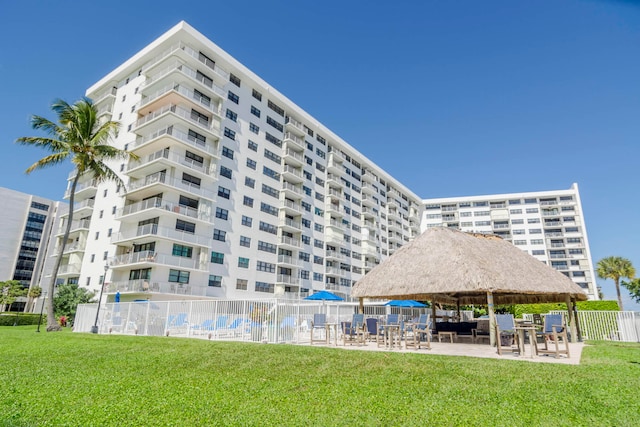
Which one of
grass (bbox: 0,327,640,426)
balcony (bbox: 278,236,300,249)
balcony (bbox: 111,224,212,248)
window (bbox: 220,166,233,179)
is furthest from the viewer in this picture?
balcony (bbox: 278,236,300,249)

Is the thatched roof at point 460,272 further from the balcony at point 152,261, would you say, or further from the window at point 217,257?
the window at point 217,257

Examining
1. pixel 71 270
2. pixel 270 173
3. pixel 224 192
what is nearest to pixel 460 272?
pixel 224 192

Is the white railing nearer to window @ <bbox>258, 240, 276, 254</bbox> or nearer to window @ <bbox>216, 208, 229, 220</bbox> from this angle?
window @ <bbox>216, 208, 229, 220</bbox>

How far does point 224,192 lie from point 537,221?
222ft

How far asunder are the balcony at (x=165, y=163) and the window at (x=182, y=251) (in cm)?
705

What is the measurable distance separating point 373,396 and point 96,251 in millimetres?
38110

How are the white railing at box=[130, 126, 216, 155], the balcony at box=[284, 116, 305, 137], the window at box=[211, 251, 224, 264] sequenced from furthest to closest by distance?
the balcony at box=[284, 116, 305, 137] < the window at box=[211, 251, 224, 264] < the white railing at box=[130, 126, 216, 155]

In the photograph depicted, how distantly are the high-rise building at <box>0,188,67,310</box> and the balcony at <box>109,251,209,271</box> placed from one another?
51.6 m

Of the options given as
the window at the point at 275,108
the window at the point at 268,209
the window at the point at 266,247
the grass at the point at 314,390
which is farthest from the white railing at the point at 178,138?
the grass at the point at 314,390

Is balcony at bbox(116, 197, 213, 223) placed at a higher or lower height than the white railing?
lower

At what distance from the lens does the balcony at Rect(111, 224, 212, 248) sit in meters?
30.9

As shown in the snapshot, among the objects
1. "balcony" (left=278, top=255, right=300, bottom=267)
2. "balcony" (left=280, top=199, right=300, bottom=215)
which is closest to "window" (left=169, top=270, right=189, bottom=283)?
"balcony" (left=278, top=255, right=300, bottom=267)

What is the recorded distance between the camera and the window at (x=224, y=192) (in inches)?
1442

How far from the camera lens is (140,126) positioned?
35188 mm
